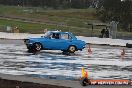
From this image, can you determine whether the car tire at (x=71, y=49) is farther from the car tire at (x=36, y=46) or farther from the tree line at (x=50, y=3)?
the tree line at (x=50, y=3)

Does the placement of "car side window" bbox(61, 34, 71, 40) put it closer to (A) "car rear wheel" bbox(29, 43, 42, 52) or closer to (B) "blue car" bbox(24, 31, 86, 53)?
(B) "blue car" bbox(24, 31, 86, 53)

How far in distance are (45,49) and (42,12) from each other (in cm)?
7011

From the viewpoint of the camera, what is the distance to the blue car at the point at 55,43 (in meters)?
30.7

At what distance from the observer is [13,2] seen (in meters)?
130

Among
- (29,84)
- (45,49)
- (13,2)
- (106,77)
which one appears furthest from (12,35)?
(13,2)

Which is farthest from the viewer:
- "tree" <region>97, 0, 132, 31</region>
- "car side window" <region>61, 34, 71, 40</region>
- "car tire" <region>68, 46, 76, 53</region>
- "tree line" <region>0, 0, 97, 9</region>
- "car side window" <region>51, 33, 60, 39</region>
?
"tree line" <region>0, 0, 97, 9</region>

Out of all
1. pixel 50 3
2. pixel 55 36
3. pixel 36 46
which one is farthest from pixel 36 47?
pixel 50 3

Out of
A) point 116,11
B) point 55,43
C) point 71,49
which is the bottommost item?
point 116,11

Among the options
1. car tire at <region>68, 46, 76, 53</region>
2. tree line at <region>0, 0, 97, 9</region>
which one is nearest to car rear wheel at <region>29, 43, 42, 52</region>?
car tire at <region>68, 46, 76, 53</region>

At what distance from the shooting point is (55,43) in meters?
31.1

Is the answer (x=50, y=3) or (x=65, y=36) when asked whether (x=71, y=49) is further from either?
(x=50, y=3)

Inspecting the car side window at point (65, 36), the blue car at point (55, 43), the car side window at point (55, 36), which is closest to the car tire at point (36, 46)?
the blue car at point (55, 43)

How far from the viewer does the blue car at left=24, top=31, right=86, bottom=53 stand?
30.7 m

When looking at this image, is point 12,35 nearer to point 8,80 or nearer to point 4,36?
point 4,36
